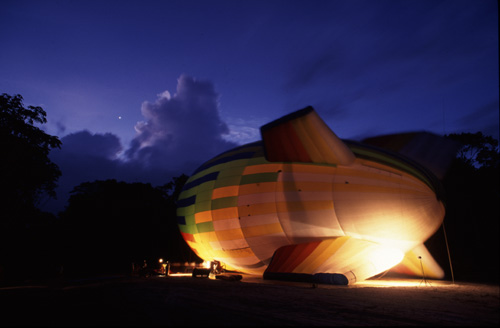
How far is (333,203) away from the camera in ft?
29.2

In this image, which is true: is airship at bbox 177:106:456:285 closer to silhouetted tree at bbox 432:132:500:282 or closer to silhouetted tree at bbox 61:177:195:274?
silhouetted tree at bbox 432:132:500:282

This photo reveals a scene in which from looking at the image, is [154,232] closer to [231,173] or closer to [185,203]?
[185,203]

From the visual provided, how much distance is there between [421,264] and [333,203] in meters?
4.23

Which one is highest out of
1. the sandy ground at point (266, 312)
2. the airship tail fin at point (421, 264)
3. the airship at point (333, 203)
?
the airship at point (333, 203)

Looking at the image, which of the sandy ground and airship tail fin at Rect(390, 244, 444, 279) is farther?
airship tail fin at Rect(390, 244, 444, 279)

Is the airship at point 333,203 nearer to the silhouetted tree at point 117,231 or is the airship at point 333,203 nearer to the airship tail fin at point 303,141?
the airship tail fin at point 303,141

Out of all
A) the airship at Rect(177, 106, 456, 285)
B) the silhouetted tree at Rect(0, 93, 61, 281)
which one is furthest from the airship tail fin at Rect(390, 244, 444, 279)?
the silhouetted tree at Rect(0, 93, 61, 281)

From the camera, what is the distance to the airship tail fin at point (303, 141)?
7246 millimetres

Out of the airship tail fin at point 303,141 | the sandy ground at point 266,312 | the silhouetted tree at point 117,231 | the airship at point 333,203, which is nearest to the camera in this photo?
the sandy ground at point 266,312

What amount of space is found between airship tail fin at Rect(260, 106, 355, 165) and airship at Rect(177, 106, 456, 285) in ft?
0.09

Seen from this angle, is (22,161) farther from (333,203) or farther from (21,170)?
(333,203)

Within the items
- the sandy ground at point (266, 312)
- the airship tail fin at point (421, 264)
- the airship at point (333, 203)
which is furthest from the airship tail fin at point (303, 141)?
the airship tail fin at point (421, 264)

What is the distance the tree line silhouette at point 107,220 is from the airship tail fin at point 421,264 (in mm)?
608

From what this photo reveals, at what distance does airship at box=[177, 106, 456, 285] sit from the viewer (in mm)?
8078
